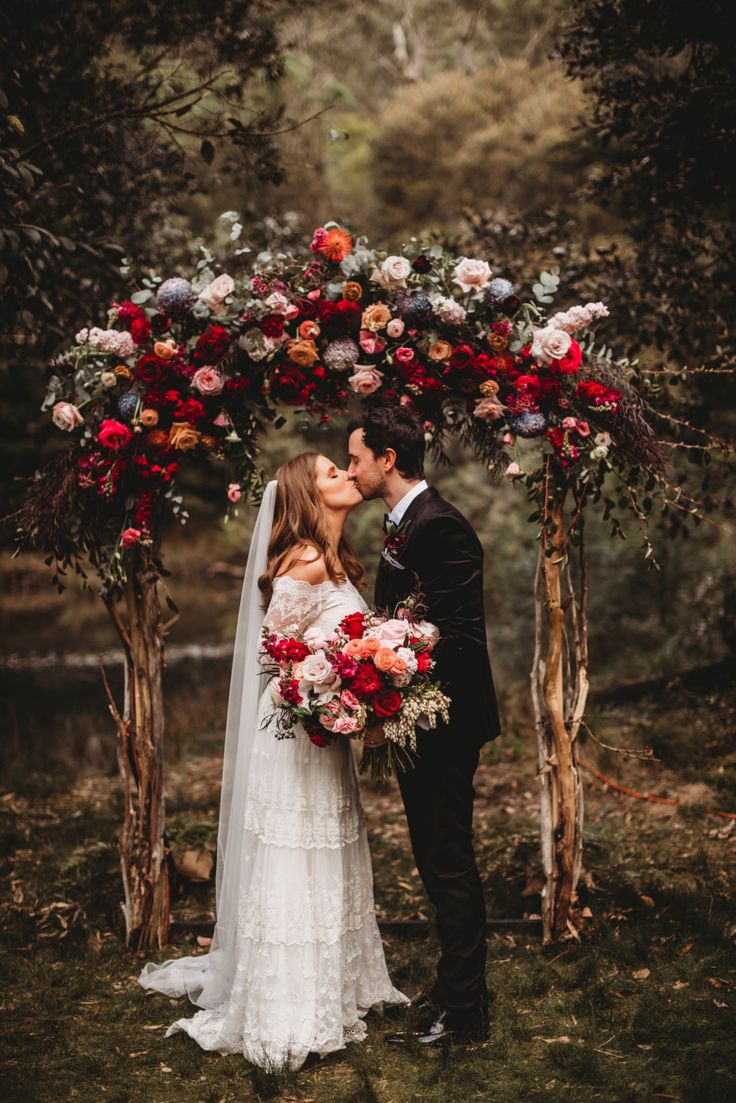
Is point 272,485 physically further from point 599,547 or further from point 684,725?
point 599,547

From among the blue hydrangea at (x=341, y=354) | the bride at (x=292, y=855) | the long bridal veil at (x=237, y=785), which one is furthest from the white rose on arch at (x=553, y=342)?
the long bridal veil at (x=237, y=785)

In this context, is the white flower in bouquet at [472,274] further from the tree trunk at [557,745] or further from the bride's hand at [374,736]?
the bride's hand at [374,736]

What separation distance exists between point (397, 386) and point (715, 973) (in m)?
3.04

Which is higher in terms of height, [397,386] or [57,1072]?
[397,386]

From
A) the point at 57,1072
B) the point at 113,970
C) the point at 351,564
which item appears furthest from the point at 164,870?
the point at 351,564

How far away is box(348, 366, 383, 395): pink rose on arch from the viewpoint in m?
4.46

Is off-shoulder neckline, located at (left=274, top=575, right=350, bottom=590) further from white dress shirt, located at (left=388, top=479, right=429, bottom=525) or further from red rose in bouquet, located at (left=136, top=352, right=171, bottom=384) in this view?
red rose in bouquet, located at (left=136, top=352, right=171, bottom=384)

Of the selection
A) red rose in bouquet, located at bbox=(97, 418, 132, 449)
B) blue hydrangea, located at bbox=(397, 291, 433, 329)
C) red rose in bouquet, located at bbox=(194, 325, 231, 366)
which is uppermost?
blue hydrangea, located at bbox=(397, 291, 433, 329)

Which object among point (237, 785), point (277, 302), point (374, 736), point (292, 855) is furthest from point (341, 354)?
point (292, 855)

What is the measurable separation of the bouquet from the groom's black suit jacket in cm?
10

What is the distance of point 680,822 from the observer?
616cm

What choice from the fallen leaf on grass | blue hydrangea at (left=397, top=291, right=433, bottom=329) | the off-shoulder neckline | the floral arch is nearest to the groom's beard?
the off-shoulder neckline

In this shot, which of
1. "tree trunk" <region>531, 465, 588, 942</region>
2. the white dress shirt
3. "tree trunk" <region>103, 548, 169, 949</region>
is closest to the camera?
the white dress shirt

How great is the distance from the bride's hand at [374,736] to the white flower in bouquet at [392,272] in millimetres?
2056
